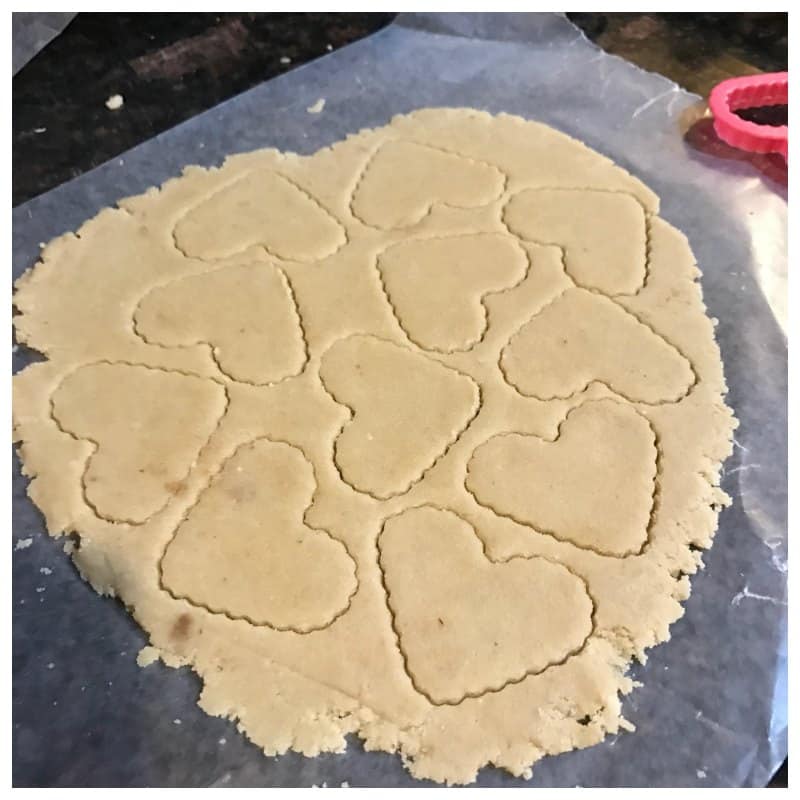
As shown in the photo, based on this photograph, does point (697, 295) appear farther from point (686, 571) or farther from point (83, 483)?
point (83, 483)

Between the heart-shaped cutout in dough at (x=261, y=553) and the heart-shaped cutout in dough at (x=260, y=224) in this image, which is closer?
the heart-shaped cutout in dough at (x=261, y=553)

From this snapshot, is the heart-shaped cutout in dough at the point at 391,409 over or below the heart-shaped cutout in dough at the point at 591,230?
below

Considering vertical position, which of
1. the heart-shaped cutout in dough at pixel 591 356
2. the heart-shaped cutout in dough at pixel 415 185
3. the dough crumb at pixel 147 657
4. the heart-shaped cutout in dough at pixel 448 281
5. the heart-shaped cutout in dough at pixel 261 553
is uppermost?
the heart-shaped cutout in dough at pixel 415 185

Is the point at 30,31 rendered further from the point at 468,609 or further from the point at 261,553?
the point at 468,609

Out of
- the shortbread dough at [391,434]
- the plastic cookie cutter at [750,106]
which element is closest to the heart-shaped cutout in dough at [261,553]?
the shortbread dough at [391,434]

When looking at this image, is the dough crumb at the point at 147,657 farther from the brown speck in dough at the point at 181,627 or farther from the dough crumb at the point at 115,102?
the dough crumb at the point at 115,102

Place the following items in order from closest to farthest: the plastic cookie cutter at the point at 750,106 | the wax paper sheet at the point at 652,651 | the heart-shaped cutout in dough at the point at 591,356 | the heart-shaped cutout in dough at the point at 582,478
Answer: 1. the wax paper sheet at the point at 652,651
2. the heart-shaped cutout in dough at the point at 582,478
3. the heart-shaped cutout in dough at the point at 591,356
4. the plastic cookie cutter at the point at 750,106

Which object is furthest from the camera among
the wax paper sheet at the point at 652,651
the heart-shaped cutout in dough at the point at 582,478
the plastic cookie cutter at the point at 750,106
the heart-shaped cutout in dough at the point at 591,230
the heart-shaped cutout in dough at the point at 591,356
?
the plastic cookie cutter at the point at 750,106
